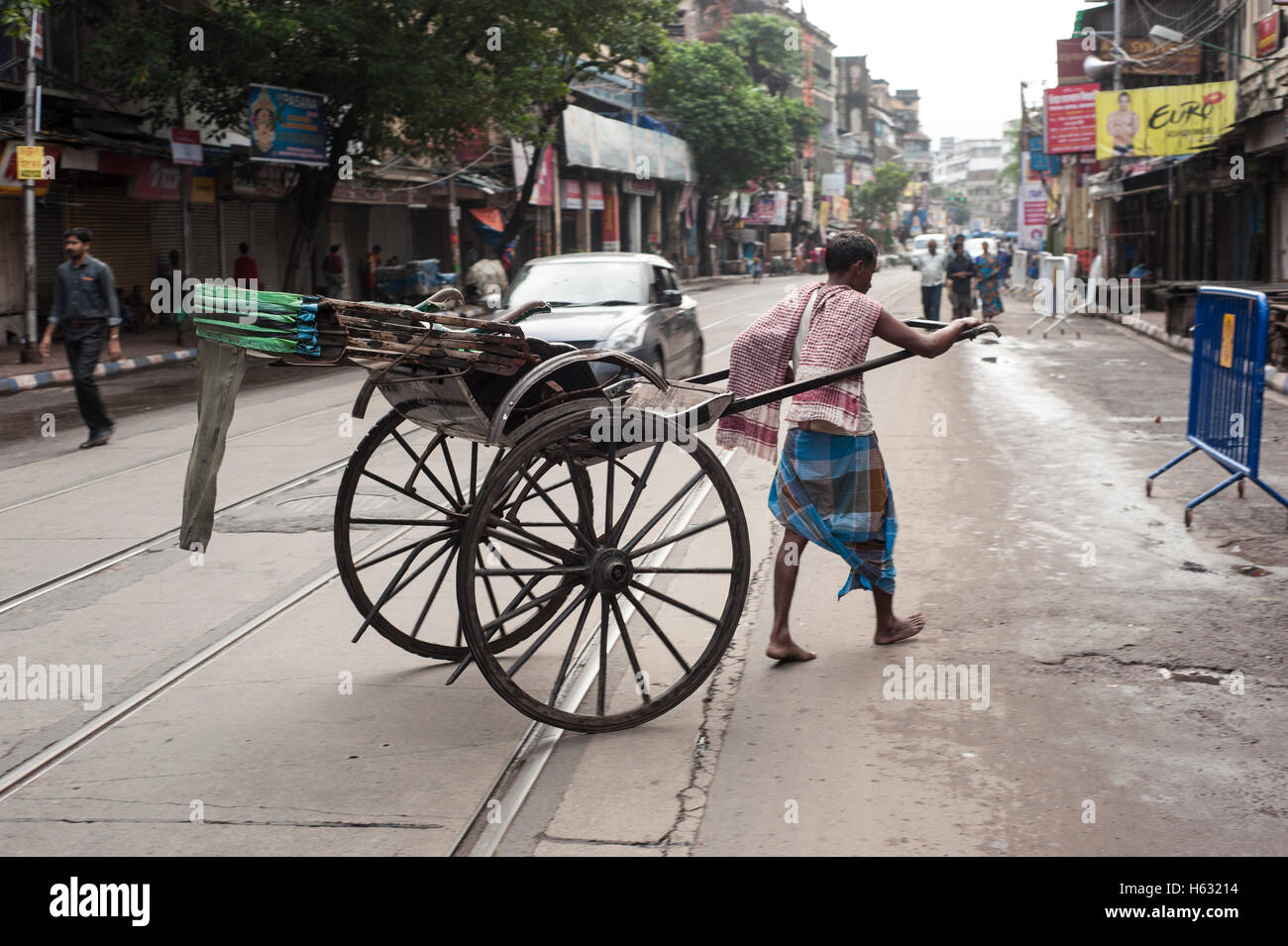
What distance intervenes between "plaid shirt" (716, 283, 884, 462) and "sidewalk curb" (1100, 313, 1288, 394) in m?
7.91

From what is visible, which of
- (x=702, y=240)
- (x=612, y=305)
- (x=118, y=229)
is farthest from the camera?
(x=702, y=240)

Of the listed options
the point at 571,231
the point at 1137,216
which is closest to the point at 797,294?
the point at 1137,216

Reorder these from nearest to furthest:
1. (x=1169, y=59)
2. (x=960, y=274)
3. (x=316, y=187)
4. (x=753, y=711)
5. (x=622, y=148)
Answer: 1. (x=753, y=711)
2. (x=960, y=274)
3. (x=316, y=187)
4. (x=1169, y=59)
5. (x=622, y=148)

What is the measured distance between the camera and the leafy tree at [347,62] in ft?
71.4

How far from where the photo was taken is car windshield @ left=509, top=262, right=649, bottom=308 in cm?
1351

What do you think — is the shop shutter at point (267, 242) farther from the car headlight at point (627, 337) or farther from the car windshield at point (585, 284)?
the car headlight at point (627, 337)

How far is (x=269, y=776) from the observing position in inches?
170

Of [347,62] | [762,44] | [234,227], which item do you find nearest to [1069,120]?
[347,62]

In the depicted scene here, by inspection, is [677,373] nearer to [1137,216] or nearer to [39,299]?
[39,299]

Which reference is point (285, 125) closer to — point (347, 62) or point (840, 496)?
point (347, 62)

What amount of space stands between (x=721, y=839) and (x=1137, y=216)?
131 ft

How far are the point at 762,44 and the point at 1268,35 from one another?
2147 inches

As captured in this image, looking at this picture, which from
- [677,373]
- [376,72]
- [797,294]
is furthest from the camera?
[376,72]

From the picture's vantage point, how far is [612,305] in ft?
43.9
